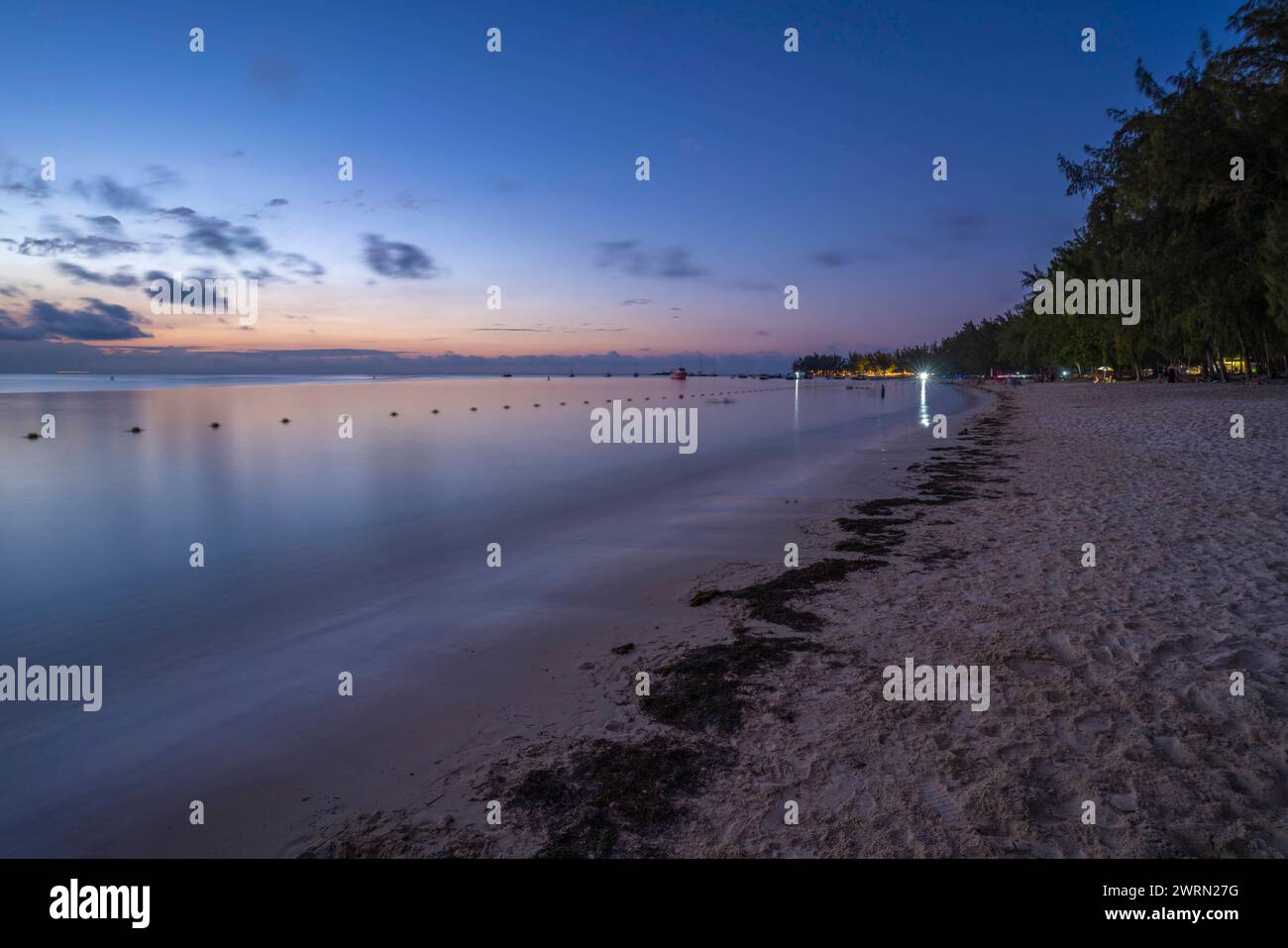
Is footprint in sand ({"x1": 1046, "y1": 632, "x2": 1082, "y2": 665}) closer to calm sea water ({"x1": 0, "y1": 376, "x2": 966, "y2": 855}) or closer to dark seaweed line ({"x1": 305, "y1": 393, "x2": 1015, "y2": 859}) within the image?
dark seaweed line ({"x1": 305, "y1": 393, "x2": 1015, "y2": 859})

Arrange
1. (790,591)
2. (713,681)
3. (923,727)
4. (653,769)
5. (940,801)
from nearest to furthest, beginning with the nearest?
(940,801) → (653,769) → (923,727) → (713,681) → (790,591)

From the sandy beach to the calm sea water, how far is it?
8.34ft

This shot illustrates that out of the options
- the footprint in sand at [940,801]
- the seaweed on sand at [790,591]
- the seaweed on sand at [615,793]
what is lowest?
the seaweed on sand at [615,793]

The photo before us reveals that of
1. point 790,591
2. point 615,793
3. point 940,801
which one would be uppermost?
point 790,591

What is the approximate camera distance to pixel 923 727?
17.5 feet

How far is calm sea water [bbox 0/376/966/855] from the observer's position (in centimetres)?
664

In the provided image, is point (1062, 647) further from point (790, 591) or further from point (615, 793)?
point (615, 793)

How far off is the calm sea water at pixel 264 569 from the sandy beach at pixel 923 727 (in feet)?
8.34

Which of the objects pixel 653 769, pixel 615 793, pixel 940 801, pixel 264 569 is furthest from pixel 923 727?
pixel 264 569

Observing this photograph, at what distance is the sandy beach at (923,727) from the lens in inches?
165

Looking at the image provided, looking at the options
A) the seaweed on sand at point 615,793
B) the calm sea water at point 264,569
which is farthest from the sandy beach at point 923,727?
the calm sea water at point 264,569

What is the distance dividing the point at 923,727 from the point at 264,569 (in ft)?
41.2

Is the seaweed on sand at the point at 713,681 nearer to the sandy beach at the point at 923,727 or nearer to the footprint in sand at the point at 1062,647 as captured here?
the sandy beach at the point at 923,727

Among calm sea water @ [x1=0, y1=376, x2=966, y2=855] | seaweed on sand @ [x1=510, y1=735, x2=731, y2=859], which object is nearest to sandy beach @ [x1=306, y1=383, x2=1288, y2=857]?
seaweed on sand @ [x1=510, y1=735, x2=731, y2=859]
